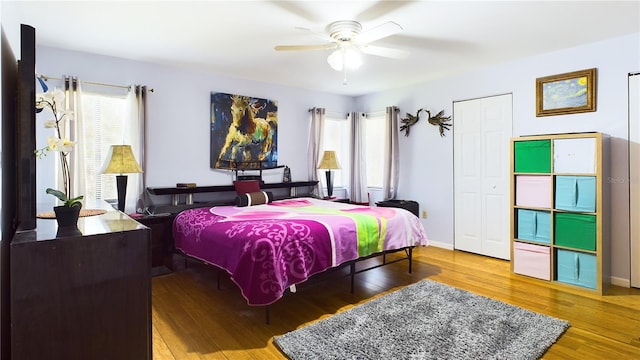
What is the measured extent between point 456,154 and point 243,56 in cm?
310

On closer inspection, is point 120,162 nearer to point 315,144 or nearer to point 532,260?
point 315,144

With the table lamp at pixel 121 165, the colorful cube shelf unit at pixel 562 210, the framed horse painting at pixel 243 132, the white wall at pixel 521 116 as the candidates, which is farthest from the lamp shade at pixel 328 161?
the table lamp at pixel 121 165

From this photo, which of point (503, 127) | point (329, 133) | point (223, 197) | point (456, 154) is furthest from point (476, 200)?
point (223, 197)

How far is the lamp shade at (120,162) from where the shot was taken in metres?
3.40

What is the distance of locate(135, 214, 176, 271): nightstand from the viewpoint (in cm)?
368

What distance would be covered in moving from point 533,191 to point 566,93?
1.15 m

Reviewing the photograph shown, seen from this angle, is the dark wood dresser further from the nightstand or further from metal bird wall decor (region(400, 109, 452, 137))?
metal bird wall decor (region(400, 109, 452, 137))

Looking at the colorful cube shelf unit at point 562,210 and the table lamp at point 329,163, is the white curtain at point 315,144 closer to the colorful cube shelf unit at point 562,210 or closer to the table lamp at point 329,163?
the table lamp at point 329,163

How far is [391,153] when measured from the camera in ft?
17.8

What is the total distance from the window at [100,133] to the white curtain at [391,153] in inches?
144

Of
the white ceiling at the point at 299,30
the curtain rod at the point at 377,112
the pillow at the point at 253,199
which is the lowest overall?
the pillow at the point at 253,199

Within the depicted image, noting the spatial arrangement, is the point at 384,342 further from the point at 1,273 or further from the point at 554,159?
the point at 554,159

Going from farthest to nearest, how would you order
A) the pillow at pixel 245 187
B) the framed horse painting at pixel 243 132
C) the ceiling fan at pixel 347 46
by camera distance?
the framed horse painting at pixel 243 132 < the pillow at pixel 245 187 < the ceiling fan at pixel 347 46

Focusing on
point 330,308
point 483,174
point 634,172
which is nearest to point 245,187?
point 330,308
